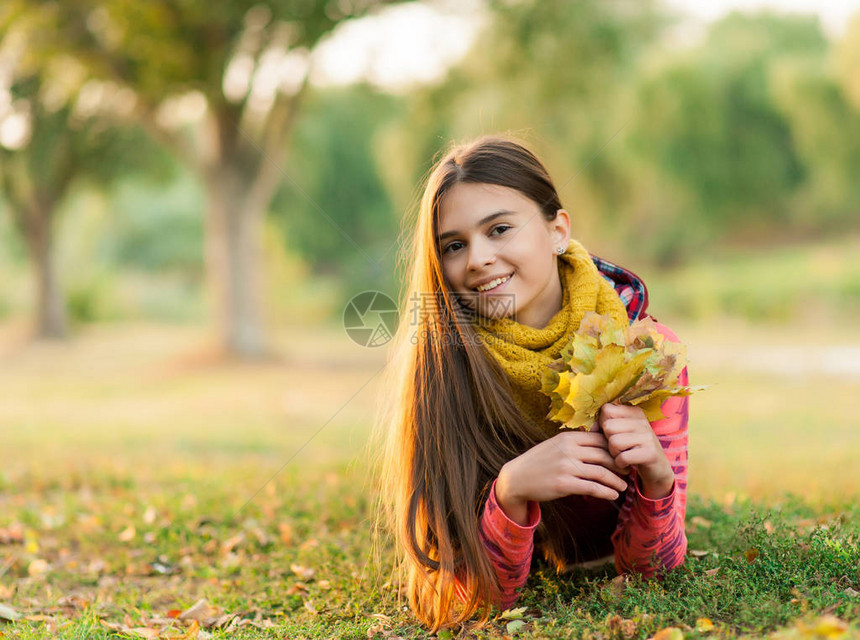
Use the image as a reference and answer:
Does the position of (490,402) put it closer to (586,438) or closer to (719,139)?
(586,438)

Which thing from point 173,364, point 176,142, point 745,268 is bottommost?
point 173,364

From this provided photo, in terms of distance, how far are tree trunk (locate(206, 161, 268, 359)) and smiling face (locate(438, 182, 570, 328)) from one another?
1141 centimetres

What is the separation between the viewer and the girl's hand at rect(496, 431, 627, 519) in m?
2.30

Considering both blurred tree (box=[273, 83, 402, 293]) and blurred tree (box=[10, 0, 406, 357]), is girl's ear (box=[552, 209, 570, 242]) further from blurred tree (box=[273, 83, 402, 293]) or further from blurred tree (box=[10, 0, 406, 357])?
blurred tree (box=[273, 83, 402, 293])

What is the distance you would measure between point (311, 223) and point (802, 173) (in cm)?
1724

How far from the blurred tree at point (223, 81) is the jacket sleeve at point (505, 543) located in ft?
32.2

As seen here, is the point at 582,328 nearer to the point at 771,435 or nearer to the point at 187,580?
the point at 187,580

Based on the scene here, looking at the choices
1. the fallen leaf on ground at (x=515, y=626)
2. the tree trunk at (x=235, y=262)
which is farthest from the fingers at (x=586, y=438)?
the tree trunk at (x=235, y=262)

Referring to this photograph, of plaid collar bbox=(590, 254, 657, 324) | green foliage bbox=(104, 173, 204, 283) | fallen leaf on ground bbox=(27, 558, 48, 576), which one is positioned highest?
green foliage bbox=(104, 173, 204, 283)

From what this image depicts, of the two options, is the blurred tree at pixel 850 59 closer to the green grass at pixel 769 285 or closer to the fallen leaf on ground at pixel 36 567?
the green grass at pixel 769 285

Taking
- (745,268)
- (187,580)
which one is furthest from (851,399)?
(745,268)

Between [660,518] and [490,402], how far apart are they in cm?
66

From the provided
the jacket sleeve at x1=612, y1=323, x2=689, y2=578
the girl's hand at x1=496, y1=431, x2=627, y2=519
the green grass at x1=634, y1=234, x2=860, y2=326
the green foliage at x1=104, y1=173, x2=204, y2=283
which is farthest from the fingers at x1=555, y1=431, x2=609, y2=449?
the green foliage at x1=104, y1=173, x2=204, y2=283

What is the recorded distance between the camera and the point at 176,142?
13.3 m
